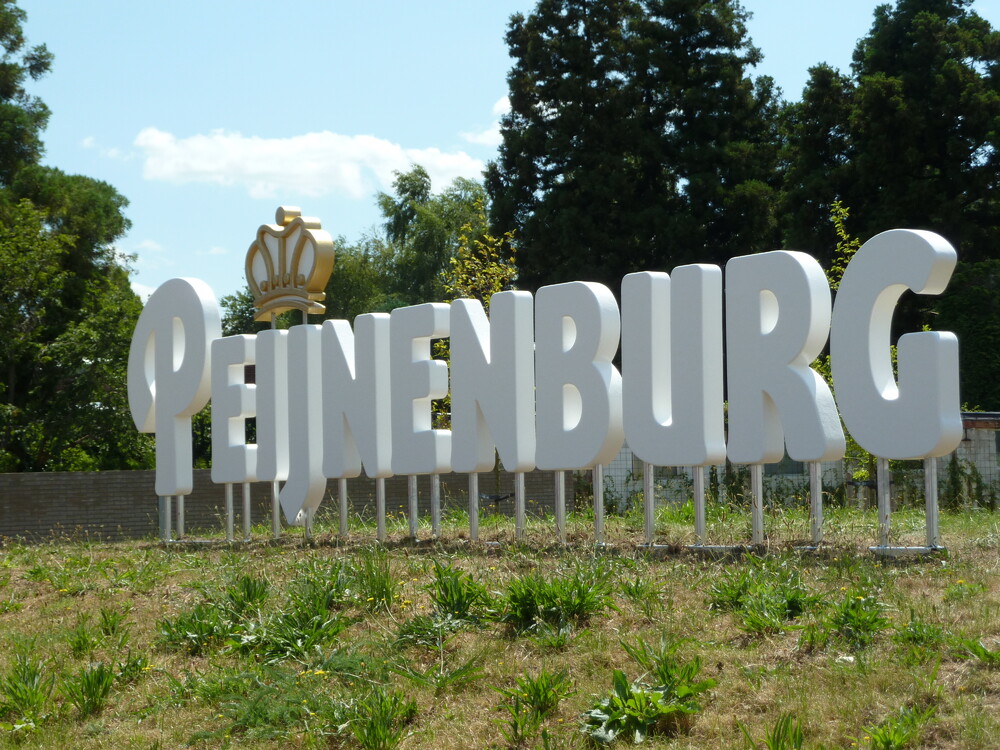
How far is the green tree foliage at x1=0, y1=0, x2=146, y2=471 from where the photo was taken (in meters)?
27.5

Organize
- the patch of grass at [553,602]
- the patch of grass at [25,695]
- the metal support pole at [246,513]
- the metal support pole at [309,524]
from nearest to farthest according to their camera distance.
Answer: the patch of grass at [25,695]
the patch of grass at [553,602]
the metal support pole at [309,524]
the metal support pole at [246,513]

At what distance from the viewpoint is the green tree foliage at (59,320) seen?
90.2 feet

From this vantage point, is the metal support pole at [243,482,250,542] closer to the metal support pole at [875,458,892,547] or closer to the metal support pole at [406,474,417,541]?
the metal support pole at [406,474,417,541]

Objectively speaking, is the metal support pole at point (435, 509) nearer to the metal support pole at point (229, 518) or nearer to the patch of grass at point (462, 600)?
the metal support pole at point (229, 518)

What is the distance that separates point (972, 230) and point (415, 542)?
20.4m

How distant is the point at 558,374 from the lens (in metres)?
12.6

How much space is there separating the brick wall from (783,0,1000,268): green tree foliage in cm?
1267

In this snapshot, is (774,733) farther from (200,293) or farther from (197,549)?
(200,293)

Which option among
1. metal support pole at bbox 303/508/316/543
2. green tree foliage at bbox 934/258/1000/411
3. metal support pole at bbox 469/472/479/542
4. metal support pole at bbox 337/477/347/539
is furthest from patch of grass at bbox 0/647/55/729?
green tree foliage at bbox 934/258/1000/411

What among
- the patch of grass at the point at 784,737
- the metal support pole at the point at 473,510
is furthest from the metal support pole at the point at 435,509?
the patch of grass at the point at 784,737

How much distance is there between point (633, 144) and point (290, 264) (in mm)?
19929

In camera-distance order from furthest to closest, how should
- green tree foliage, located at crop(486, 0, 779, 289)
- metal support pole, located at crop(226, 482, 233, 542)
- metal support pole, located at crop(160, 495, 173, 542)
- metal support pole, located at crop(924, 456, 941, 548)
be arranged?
green tree foliage, located at crop(486, 0, 779, 289) → metal support pole, located at crop(160, 495, 173, 542) → metal support pole, located at crop(226, 482, 233, 542) → metal support pole, located at crop(924, 456, 941, 548)

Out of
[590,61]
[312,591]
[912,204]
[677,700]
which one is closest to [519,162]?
[590,61]

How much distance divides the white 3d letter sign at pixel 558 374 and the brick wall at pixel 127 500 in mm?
5550
